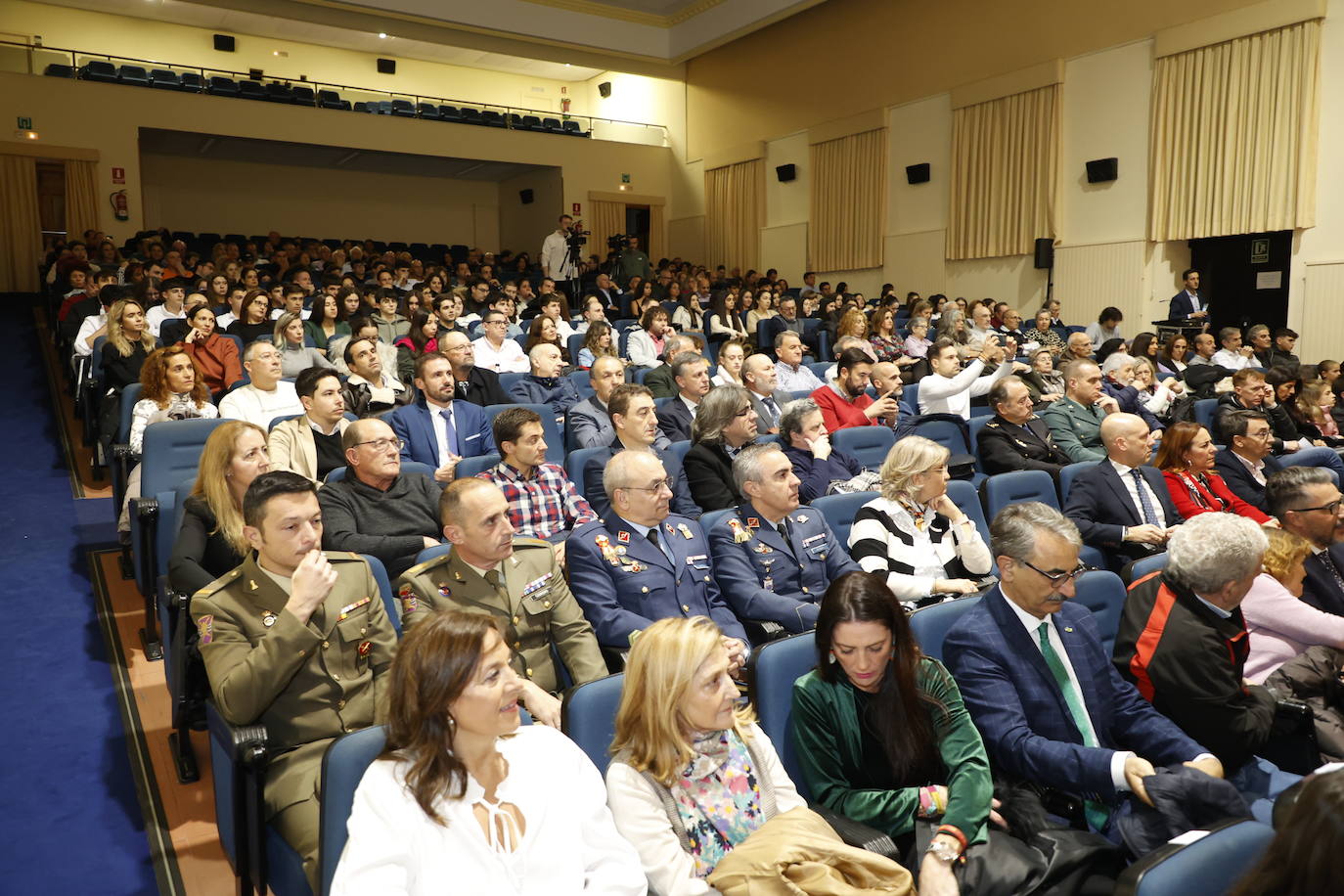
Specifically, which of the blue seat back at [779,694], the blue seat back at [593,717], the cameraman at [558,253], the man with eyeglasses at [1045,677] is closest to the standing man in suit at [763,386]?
the man with eyeglasses at [1045,677]

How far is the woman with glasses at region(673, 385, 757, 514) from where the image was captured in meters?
3.40

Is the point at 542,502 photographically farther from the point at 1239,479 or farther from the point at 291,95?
the point at 291,95

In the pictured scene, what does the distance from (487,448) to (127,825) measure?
1994mm

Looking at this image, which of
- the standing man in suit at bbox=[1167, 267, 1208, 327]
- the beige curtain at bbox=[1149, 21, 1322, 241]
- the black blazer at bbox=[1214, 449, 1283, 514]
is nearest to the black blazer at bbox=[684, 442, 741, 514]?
the black blazer at bbox=[1214, 449, 1283, 514]

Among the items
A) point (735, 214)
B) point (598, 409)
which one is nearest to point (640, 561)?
point (598, 409)

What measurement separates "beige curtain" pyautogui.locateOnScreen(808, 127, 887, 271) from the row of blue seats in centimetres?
376

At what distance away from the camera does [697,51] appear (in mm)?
12570

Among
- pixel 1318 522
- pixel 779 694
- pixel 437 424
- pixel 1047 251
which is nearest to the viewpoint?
pixel 779 694

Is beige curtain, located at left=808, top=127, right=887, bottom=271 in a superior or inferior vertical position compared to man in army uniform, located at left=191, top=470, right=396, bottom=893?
superior

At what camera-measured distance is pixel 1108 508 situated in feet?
11.2

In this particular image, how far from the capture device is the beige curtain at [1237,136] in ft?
25.9

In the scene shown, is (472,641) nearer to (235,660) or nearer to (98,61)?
(235,660)

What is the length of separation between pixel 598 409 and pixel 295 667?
2.37 metres

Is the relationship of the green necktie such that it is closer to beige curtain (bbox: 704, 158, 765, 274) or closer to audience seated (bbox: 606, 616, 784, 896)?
audience seated (bbox: 606, 616, 784, 896)
